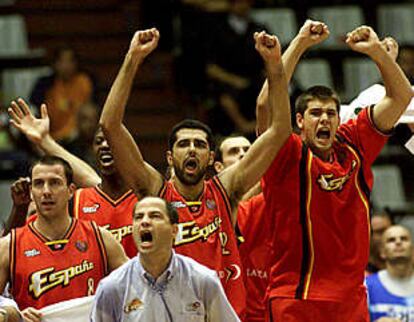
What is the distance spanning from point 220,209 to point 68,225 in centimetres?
93

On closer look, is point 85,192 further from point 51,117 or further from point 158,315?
point 51,117

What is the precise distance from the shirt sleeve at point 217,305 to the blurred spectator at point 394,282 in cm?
343

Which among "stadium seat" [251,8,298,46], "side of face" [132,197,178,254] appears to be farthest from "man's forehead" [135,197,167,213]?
"stadium seat" [251,8,298,46]

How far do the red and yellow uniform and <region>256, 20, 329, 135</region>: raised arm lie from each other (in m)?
0.28

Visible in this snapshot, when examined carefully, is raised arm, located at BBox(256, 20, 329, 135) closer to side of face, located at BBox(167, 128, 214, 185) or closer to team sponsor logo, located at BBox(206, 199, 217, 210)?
side of face, located at BBox(167, 128, 214, 185)

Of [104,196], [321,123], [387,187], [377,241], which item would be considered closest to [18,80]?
[387,187]

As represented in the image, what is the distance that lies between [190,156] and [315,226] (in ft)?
2.82

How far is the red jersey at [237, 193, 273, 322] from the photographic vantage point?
382 inches

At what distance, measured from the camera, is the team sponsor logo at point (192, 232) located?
8820 mm

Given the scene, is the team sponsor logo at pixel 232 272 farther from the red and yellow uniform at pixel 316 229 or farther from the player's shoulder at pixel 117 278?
the player's shoulder at pixel 117 278

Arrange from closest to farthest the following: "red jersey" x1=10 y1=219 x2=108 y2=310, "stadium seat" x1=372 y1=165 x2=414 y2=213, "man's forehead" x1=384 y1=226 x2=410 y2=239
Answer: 1. "red jersey" x1=10 y1=219 x2=108 y2=310
2. "man's forehead" x1=384 y1=226 x2=410 y2=239
3. "stadium seat" x1=372 y1=165 x2=414 y2=213

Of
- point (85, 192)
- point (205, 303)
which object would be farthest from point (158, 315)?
point (85, 192)

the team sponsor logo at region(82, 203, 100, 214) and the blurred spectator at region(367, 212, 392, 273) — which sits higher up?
the team sponsor logo at region(82, 203, 100, 214)

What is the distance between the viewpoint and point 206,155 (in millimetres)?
8930
